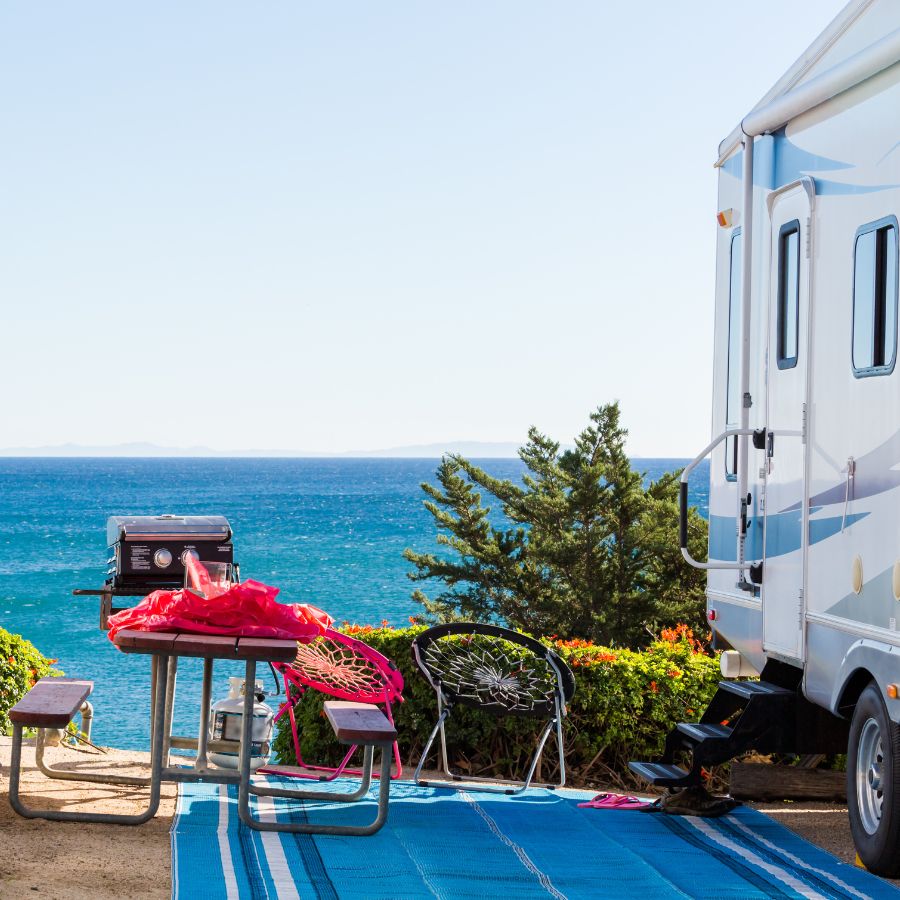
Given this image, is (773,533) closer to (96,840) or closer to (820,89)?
(820,89)

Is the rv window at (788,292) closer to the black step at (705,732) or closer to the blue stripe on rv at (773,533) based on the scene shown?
the blue stripe on rv at (773,533)

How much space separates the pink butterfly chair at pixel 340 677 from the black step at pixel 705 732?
136 cm

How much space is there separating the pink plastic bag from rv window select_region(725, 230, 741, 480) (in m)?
2.34

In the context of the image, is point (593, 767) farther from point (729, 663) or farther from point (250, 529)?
point (250, 529)

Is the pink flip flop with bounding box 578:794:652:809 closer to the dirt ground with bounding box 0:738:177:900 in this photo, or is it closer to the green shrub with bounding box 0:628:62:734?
the dirt ground with bounding box 0:738:177:900

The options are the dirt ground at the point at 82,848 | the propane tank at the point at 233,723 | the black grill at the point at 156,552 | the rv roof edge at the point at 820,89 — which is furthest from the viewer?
the black grill at the point at 156,552

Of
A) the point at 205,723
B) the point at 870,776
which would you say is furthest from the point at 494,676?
the point at 870,776

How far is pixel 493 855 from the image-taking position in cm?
501

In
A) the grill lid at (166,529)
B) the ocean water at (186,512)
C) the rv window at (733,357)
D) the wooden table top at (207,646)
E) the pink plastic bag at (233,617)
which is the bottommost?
the ocean water at (186,512)

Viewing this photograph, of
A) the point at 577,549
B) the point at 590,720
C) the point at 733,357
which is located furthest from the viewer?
the point at 577,549

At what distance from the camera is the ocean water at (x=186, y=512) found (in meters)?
25.5

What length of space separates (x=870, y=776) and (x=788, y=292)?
81.6 inches

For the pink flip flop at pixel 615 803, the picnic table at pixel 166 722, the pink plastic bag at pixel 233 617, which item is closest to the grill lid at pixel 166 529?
the picnic table at pixel 166 722

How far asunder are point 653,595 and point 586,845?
47.5 feet
